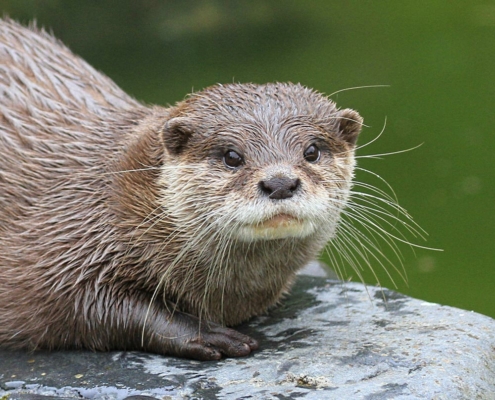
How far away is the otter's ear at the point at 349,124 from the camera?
13.4 ft

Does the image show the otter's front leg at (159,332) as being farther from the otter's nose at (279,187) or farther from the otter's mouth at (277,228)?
the otter's nose at (279,187)

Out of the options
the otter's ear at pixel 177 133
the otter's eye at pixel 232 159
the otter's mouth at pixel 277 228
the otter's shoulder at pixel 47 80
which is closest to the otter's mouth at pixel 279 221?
the otter's mouth at pixel 277 228

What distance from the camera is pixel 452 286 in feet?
24.7

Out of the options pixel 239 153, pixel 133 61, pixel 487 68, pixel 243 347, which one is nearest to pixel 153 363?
pixel 243 347

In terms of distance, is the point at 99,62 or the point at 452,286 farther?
the point at 99,62

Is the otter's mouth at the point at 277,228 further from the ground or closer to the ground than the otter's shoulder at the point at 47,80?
closer to the ground

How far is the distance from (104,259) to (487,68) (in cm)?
898

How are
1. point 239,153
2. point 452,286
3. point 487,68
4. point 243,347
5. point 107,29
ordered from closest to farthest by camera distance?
point 239,153 → point 243,347 → point 452,286 → point 487,68 → point 107,29

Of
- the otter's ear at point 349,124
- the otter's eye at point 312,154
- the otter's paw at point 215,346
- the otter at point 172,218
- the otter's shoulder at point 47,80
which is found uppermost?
the otter's shoulder at point 47,80

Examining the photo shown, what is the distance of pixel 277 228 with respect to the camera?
139 inches

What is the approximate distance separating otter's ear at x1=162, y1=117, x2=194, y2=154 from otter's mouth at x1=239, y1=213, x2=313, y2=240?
0.57 meters

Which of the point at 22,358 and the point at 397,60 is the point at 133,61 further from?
the point at 22,358

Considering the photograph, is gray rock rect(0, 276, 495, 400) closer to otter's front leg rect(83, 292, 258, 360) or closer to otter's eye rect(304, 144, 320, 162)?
otter's front leg rect(83, 292, 258, 360)

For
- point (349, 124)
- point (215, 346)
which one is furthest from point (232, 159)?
point (215, 346)
